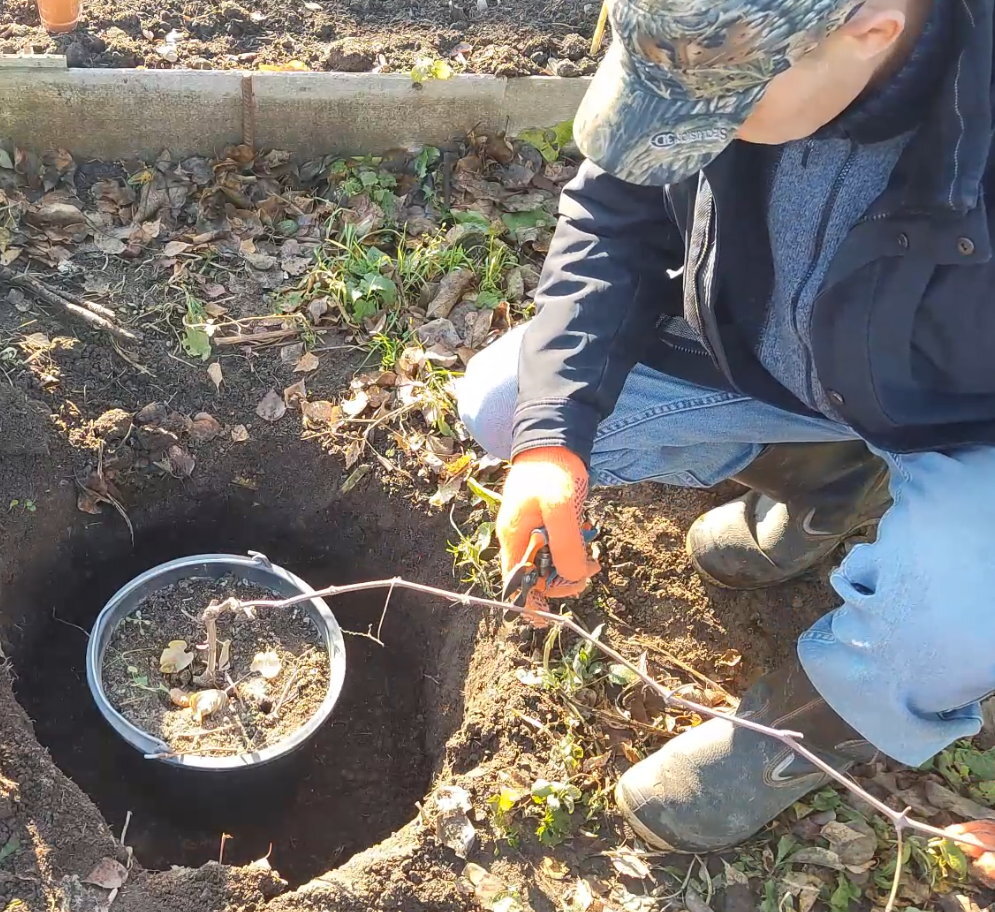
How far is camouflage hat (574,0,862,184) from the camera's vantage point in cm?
118

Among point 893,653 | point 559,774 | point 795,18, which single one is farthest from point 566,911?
point 795,18

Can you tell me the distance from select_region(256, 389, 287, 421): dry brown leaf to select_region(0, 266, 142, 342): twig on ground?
0.40 m

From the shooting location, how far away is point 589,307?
1991 mm

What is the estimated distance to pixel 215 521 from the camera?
2.87 meters

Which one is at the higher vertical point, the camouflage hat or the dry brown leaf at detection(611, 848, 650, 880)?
the camouflage hat

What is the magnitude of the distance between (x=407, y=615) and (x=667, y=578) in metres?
0.73

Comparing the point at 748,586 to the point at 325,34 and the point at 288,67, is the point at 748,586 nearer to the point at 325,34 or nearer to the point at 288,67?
the point at 288,67

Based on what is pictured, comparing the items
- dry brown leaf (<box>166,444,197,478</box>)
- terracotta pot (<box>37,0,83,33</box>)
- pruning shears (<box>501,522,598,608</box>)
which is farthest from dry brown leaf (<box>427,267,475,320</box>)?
terracotta pot (<box>37,0,83,33</box>)

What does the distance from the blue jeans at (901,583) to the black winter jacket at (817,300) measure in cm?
7

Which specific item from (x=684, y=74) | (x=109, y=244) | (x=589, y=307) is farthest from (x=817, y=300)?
(x=109, y=244)

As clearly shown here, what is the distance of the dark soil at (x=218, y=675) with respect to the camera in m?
2.46

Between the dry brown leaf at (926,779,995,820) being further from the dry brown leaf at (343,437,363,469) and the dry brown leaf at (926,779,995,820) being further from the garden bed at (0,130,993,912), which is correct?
the dry brown leaf at (343,437,363,469)

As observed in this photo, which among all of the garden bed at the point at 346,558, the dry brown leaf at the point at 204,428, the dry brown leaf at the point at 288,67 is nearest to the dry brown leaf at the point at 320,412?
the garden bed at the point at 346,558

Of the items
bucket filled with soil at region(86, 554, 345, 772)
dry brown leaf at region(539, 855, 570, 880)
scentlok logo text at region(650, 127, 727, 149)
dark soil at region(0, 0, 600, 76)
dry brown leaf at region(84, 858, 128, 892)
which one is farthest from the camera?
dark soil at region(0, 0, 600, 76)
